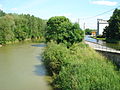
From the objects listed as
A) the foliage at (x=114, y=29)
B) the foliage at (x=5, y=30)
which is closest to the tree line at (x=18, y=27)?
the foliage at (x=5, y=30)

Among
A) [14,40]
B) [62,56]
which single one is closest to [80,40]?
[62,56]

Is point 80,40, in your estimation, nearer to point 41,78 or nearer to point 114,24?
point 41,78

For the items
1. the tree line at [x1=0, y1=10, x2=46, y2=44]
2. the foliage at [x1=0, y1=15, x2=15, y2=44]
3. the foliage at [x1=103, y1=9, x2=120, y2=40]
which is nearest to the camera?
the foliage at [x1=103, y1=9, x2=120, y2=40]

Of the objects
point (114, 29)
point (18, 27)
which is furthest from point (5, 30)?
point (114, 29)

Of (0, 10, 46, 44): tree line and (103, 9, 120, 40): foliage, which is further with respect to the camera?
(0, 10, 46, 44): tree line

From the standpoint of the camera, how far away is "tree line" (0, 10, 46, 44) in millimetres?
38875

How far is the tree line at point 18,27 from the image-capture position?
1531 inches

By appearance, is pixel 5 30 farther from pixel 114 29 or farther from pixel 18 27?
pixel 114 29

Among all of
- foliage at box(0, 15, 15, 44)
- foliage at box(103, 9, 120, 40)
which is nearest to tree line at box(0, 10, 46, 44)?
foliage at box(0, 15, 15, 44)

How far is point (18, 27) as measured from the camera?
47.0 metres

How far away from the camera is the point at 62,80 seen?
1009cm

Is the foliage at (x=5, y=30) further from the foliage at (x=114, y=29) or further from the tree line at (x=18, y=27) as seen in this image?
the foliage at (x=114, y=29)

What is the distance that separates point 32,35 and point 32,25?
12.3ft

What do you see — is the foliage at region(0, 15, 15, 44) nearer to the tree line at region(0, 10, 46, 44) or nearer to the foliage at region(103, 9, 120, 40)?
the tree line at region(0, 10, 46, 44)
